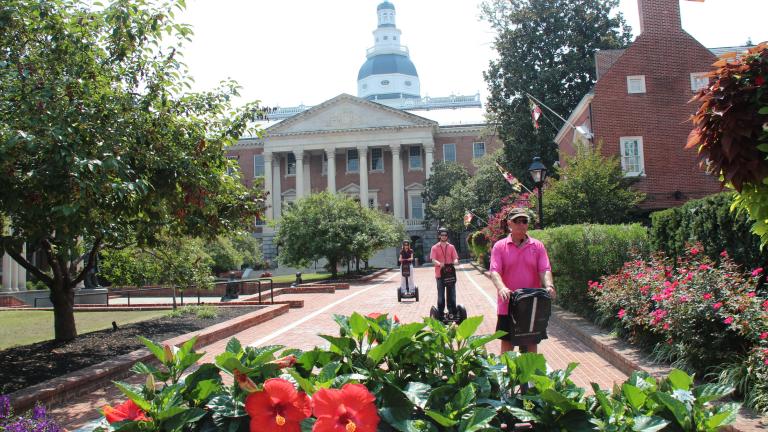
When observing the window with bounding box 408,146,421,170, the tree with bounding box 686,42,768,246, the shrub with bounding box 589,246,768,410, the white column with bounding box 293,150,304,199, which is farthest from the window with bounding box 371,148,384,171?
the tree with bounding box 686,42,768,246

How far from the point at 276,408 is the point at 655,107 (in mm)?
27952

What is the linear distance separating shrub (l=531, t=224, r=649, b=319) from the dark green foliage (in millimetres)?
478

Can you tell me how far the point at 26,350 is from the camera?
31.9 ft

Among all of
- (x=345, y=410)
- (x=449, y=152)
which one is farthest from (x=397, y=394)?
(x=449, y=152)

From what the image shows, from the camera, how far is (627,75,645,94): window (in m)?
26.8

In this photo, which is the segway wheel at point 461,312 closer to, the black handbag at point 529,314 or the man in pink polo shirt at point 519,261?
the man in pink polo shirt at point 519,261

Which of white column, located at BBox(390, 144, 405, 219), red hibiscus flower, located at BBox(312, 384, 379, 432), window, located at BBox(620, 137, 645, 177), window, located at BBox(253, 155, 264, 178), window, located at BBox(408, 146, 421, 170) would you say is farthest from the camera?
window, located at BBox(253, 155, 264, 178)

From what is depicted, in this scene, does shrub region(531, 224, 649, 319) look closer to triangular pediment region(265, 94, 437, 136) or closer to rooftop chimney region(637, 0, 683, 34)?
rooftop chimney region(637, 0, 683, 34)

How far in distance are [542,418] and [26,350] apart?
9897mm

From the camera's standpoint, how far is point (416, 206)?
6688 centimetres

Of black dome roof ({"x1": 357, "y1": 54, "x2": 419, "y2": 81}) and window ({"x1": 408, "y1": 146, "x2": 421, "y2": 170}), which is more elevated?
black dome roof ({"x1": 357, "y1": 54, "x2": 419, "y2": 81})

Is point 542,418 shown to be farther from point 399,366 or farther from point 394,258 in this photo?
point 394,258

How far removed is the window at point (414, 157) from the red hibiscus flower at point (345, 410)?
65.8 m

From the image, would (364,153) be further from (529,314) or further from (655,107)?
(529,314)
